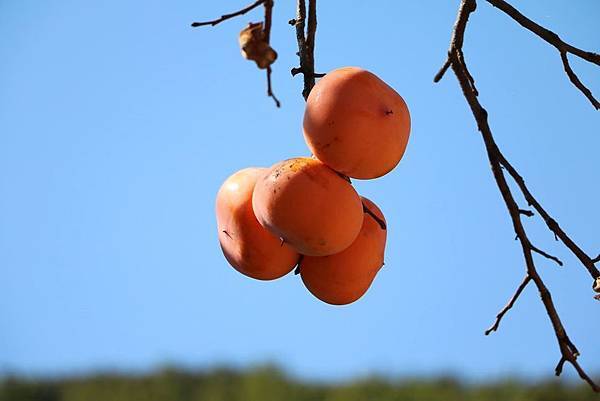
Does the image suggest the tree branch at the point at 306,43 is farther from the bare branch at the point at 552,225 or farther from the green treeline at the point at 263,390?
the green treeline at the point at 263,390

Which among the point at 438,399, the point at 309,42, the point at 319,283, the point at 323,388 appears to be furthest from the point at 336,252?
the point at 323,388

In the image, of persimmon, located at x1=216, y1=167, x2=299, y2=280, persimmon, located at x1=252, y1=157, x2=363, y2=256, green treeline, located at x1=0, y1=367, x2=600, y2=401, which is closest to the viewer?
persimmon, located at x1=252, y1=157, x2=363, y2=256

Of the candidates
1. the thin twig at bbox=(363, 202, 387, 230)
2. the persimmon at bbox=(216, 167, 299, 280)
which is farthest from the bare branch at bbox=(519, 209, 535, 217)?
the persimmon at bbox=(216, 167, 299, 280)

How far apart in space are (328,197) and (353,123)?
0.11 m

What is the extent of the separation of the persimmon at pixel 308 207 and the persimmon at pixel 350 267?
0.07m

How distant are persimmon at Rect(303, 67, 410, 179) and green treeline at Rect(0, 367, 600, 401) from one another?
3916 millimetres

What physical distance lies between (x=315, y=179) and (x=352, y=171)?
0.20 feet

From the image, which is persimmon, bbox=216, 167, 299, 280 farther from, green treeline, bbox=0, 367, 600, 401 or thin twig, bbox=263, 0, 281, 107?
green treeline, bbox=0, 367, 600, 401

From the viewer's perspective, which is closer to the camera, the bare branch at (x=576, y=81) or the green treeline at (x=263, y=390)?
the bare branch at (x=576, y=81)

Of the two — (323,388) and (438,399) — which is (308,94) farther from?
(323,388)

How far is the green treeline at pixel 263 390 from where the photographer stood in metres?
5.08

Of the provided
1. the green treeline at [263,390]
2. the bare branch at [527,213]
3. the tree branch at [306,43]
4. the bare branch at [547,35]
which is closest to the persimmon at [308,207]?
the tree branch at [306,43]

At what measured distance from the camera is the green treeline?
508 cm

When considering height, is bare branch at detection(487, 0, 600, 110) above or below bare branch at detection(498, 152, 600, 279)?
above
